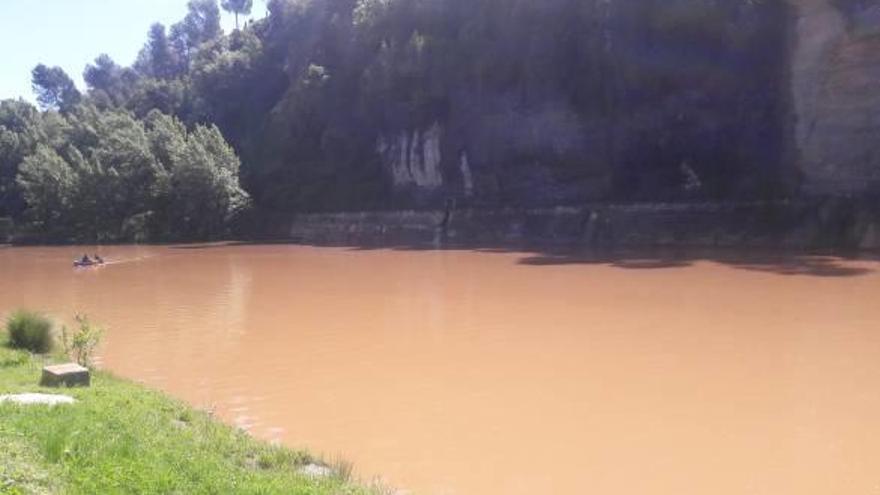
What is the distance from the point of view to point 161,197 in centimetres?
6519

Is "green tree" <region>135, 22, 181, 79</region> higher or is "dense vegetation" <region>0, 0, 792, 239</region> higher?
"green tree" <region>135, 22, 181, 79</region>

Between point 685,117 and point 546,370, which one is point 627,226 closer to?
point 685,117

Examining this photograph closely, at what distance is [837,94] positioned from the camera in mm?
38188

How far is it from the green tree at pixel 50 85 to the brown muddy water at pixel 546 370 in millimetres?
121991

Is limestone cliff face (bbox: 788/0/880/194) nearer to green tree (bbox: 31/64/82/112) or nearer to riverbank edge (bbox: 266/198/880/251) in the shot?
riverbank edge (bbox: 266/198/880/251)

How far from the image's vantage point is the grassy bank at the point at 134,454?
6.32 m

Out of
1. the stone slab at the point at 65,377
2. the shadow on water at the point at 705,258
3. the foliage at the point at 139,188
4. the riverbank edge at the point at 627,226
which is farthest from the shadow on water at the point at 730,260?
the foliage at the point at 139,188

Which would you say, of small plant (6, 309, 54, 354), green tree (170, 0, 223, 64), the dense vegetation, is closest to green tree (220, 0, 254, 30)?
green tree (170, 0, 223, 64)

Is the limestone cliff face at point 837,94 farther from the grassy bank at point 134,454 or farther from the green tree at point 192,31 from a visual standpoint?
the green tree at point 192,31

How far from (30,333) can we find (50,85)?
464 feet

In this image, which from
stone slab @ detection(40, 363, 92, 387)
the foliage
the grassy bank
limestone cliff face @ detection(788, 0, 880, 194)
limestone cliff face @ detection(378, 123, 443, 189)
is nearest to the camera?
the grassy bank

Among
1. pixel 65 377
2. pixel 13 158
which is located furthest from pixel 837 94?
pixel 13 158

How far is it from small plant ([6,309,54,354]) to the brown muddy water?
57.3 inches

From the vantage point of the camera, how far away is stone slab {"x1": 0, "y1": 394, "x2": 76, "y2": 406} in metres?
8.89
